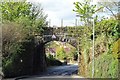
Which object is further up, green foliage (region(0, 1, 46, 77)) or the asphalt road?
green foliage (region(0, 1, 46, 77))

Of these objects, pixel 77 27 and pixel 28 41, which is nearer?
pixel 28 41

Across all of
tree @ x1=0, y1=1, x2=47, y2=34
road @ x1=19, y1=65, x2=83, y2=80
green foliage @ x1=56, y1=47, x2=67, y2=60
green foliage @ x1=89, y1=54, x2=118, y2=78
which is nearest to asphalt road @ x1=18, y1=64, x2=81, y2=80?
road @ x1=19, y1=65, x2=83, y2=80

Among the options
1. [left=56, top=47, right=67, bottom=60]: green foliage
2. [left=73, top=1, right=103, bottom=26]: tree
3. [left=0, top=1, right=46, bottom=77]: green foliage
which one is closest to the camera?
[left=0, top=1, right=46, bottom=77]: green foliage

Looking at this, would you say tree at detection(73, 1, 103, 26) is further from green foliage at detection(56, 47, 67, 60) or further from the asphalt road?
green foliage at detection(56, 47, 67, 60)

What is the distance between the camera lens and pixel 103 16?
38000 millimetres

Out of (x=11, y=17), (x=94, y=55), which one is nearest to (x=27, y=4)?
(x=11, y=17)

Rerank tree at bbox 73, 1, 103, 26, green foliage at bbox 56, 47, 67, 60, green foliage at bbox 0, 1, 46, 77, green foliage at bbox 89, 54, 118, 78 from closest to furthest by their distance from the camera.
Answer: green foliage at bbox 89, 54, 118, 78 < green foliage at bbox 0, 1, 46, 77 < tree at bbox 73, 1, 103, 26 < green foliage at bbox 56, 47, 67, 60

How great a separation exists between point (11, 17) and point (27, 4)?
5.93 m

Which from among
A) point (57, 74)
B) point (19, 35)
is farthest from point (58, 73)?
point (19, 35)

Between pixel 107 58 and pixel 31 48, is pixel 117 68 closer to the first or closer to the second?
pixel 107 58

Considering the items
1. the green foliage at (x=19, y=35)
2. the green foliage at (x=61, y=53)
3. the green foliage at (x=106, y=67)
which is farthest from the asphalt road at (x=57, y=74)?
the green foliage at (x=61, y=53)

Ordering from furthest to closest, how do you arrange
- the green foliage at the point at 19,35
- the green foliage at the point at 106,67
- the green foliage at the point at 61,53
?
the green foliage at the point at 61,53 < the green foliage at the point at 19,35 < the green foliage at the point at 106,67

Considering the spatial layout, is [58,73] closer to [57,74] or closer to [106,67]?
[57,74]

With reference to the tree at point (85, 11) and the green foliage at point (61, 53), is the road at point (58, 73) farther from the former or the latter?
the green foliage at point (61, 53)
